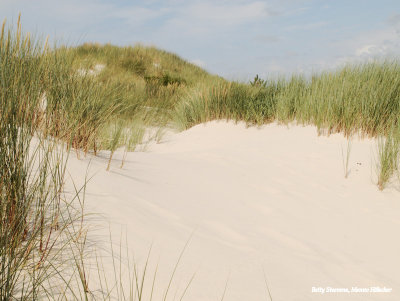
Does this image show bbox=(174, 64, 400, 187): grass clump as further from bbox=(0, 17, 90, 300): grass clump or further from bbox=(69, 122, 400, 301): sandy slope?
bbox=(0, 17, 90, 300): grass clump

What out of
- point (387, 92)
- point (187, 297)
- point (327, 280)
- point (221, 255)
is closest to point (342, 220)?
point (327, 280)

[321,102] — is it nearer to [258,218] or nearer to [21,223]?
[258,218]

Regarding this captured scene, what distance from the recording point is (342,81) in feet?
18.1

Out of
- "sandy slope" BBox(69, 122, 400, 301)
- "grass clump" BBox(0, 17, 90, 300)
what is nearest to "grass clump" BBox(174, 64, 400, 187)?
"sandy slope" BBox(69, 122, 400, 301)

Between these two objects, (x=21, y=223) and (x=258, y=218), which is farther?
(x=258, y=218)

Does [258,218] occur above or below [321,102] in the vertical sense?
below

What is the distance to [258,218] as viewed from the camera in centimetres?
280

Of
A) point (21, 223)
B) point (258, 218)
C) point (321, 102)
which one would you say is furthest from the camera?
point (321, 102)

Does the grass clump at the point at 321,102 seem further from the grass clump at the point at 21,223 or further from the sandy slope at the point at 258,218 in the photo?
the grass clump at the point at 21,223

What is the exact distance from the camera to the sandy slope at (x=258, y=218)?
188 centimetres

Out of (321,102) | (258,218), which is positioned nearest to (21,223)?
(258,218)

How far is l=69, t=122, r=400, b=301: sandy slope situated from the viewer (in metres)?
1.88

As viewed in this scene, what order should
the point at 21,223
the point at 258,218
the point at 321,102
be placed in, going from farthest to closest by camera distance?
1. the point at 321,102
2. the point at 258,218
3. the point at 21,223

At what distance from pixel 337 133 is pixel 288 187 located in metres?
1.80
